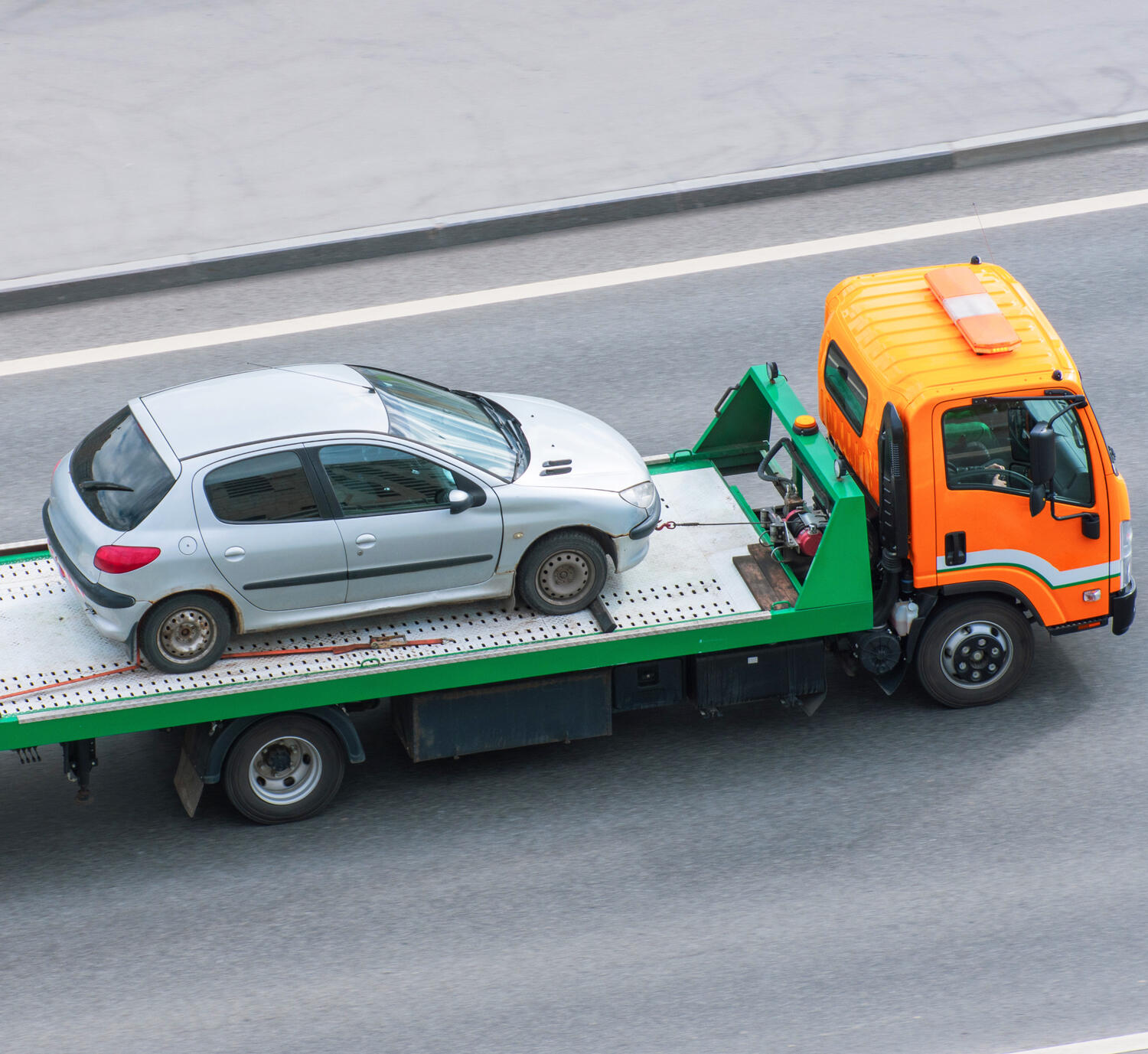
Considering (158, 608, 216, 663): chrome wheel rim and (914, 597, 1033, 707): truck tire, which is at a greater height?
(158, 608, 216, 663): chrome wheel rim

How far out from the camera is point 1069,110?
683 inches

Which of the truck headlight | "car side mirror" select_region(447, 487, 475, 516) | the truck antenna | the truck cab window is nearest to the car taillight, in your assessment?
"car side mirror" select_region(447, 487, 475, 516)

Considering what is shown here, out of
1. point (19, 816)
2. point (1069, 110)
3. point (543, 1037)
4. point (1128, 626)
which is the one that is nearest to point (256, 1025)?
point (543, 1037)

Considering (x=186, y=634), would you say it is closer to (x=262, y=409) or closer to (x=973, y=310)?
(x=262, y=409)

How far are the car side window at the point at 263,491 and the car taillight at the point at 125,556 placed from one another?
404 millimetres

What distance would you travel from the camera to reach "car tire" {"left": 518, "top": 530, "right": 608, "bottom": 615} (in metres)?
9.34

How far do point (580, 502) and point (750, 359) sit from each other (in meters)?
4.79

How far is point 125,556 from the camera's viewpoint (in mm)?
8672

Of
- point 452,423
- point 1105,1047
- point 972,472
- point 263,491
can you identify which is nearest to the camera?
point 1105,1047

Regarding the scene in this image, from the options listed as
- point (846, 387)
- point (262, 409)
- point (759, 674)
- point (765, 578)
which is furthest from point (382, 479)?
point (846, 387)

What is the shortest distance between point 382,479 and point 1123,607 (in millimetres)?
4410

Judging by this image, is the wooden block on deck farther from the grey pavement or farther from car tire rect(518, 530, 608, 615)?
the grey pavement

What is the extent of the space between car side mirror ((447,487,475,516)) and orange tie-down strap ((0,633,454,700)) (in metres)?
0.73

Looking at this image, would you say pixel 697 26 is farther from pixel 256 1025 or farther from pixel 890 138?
pixel 256 1025
